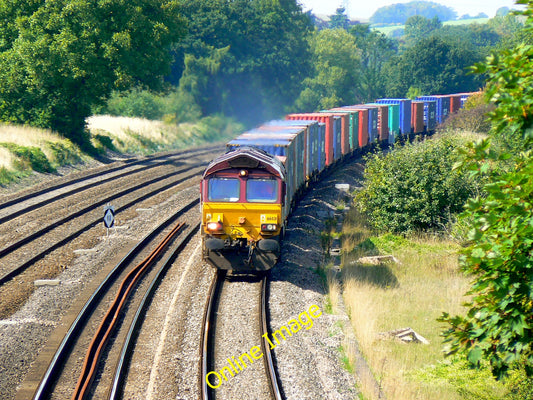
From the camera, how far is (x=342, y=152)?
3503 centimetres

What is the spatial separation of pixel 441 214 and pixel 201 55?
5235 cm

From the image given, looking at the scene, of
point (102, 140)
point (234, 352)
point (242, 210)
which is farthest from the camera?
point (102, 140)

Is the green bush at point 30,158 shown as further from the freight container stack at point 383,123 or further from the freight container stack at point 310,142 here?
the freight container stack at point 383,123

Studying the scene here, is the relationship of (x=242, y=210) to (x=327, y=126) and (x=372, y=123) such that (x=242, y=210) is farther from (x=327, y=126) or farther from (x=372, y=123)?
(x=372, y=123)

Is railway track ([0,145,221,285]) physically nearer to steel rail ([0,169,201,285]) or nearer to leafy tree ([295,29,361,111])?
steel rail ([0,169,201,285])

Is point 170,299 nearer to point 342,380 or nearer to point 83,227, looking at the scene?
point 342,380

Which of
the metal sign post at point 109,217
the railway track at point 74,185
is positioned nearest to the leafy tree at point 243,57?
the railway track at point 74,185

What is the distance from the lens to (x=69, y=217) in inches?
953

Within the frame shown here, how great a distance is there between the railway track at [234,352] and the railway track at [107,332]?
153 cm

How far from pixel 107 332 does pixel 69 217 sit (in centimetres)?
1212

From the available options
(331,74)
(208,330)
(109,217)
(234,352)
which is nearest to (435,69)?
(331,74)

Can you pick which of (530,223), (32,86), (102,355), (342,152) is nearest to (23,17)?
(32,86)

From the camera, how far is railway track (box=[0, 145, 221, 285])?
18.8 metres

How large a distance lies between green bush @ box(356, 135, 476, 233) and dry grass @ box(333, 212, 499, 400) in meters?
0.80
